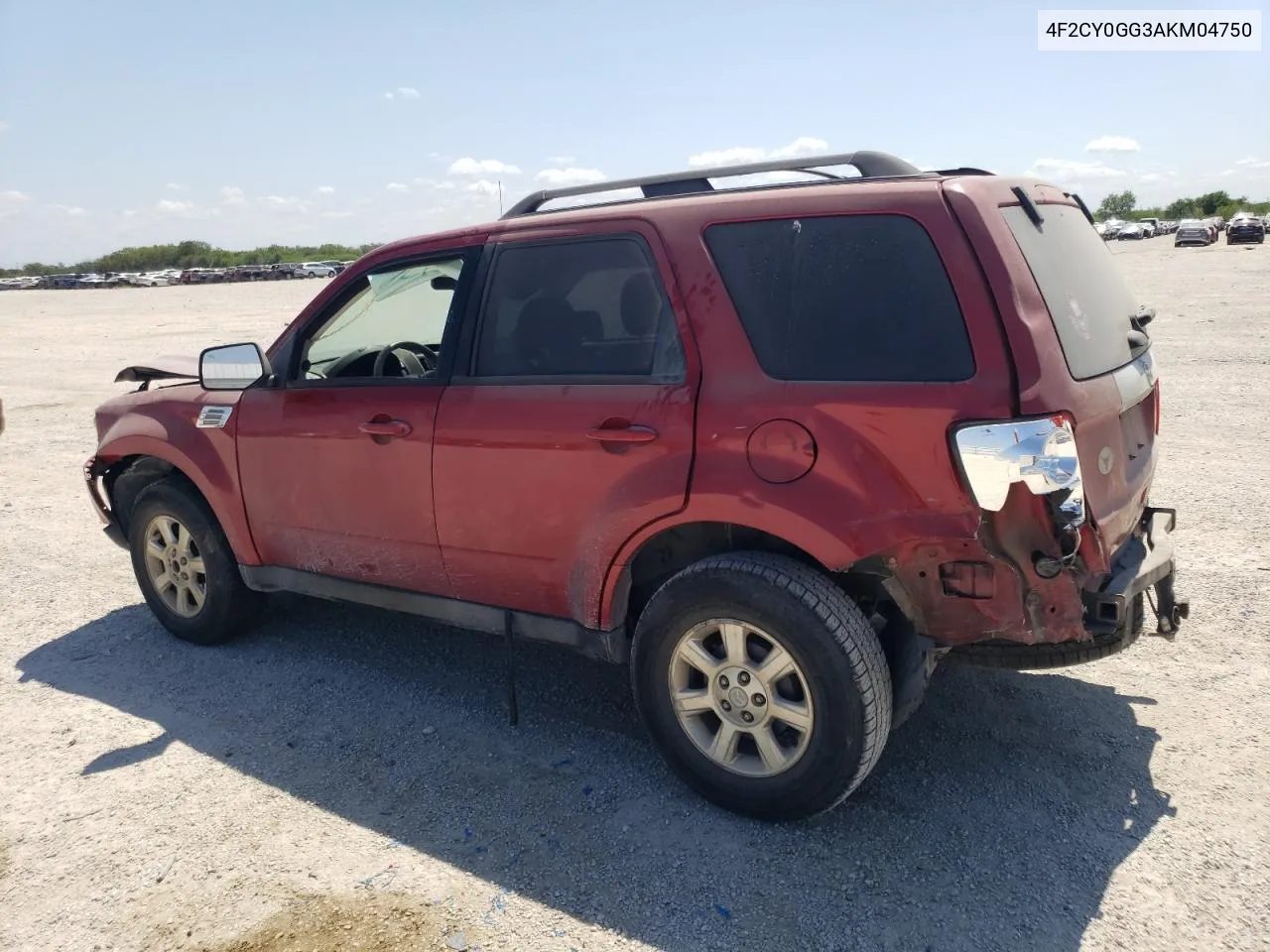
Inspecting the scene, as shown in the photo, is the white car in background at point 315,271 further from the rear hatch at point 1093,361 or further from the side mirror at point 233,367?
the rear hatch at point 1093,361

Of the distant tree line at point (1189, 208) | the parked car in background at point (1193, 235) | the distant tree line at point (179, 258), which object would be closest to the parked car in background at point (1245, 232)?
the parked car in background at point (1193, 235)

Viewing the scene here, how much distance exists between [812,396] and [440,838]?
6.18 feet

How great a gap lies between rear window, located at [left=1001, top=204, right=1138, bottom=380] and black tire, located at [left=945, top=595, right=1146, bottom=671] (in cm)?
80

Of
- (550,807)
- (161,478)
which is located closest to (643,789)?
(550,807)

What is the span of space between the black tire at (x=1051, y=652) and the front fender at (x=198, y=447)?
325 cm

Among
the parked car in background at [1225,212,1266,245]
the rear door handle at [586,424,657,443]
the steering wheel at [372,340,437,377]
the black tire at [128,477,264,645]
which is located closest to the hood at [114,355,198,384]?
the black tire at [128,477,264,645]

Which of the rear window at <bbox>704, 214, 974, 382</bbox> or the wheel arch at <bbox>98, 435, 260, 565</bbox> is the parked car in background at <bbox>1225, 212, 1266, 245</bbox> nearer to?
the rear window at <bbox>704, 214, 974, 382</bbox>

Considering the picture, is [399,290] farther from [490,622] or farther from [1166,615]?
[1166,615]

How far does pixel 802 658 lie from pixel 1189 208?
136m

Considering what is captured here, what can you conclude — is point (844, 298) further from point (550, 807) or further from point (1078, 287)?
point (550, 807)

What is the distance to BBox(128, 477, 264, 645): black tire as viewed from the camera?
15.4 feet

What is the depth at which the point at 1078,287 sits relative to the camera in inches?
123

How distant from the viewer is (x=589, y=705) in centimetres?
409

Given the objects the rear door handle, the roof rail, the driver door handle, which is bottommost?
the driver door handle
